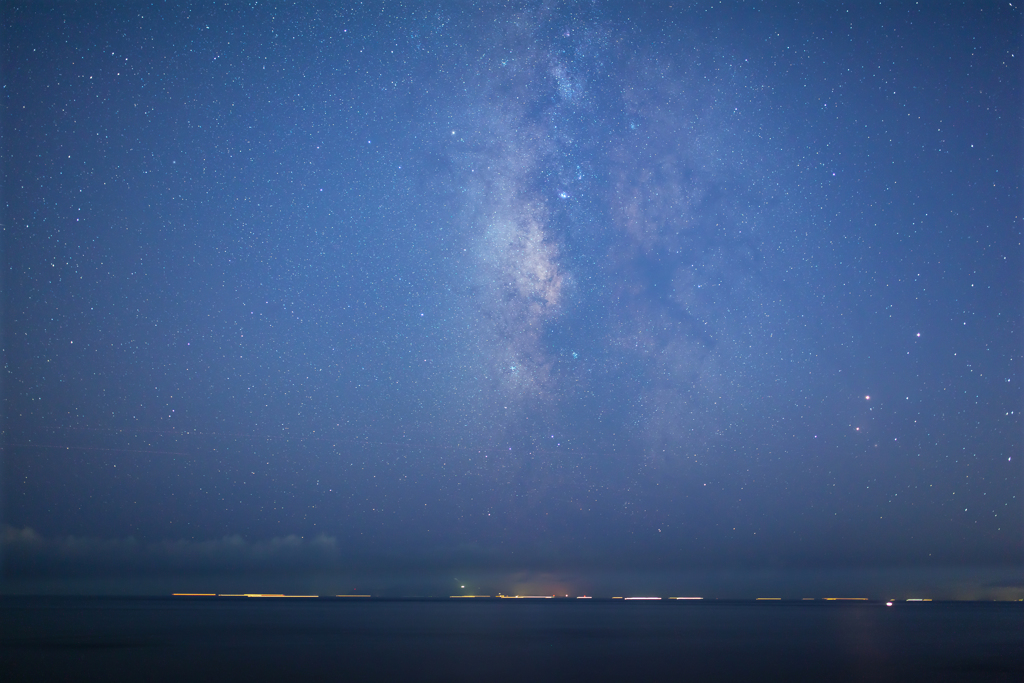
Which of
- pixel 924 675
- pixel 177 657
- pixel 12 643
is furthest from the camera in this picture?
pixel 12 643

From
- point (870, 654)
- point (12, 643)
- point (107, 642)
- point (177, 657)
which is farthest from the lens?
point (107, 642)

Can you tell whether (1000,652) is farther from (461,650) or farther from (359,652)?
(359,652)

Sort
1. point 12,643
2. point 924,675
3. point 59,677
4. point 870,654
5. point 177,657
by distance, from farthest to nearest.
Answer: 1. point 12,643
2. point 870,654
3. point 177,657
4. point 924,675
5. point 59,677

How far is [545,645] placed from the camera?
41000 millimetres

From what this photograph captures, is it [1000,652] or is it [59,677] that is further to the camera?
[1000,652]

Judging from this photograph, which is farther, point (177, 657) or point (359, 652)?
point (359, 652)

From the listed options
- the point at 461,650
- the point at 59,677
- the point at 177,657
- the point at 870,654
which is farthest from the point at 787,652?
the point at 59,677

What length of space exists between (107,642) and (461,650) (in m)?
23.2

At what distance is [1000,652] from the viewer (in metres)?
38.2

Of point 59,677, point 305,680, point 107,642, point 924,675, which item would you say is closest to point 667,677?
point 924,675

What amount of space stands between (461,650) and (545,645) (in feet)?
20.0

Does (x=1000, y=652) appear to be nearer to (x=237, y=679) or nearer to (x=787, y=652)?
(x=787, y=652)

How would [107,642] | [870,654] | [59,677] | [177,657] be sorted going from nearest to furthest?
1. [59,677]
2. [177,657]
3. [870,654]
4. [107,642]

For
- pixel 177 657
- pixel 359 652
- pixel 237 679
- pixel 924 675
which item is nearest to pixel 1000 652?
pixel 924 675
